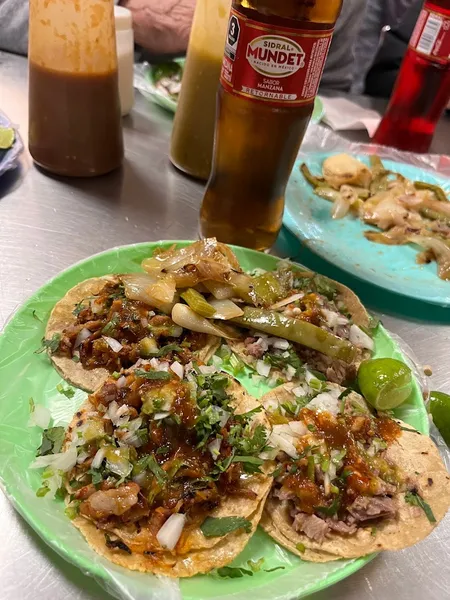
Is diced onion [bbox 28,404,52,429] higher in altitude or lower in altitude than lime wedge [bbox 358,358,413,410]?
lower

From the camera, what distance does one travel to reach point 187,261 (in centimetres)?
164

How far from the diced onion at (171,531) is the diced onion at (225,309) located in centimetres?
64

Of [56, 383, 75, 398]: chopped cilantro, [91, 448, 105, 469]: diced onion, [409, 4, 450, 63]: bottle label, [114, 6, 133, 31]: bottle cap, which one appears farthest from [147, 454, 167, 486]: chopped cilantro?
[409, 4, 450, 63]: bottle label

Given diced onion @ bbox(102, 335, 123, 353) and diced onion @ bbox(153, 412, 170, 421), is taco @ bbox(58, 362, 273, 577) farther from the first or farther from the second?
diced onion @ bbox(102, 335, 123, 353)

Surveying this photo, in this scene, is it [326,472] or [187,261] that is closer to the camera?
[326,472]

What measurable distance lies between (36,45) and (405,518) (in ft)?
6.31

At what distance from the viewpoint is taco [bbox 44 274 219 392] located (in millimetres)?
1433

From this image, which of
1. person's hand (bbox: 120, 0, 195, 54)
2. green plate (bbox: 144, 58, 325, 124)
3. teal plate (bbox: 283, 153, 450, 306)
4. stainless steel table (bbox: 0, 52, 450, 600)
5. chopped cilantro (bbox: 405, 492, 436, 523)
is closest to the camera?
stainless steel table (bbox: 0, 52, 450, 600)

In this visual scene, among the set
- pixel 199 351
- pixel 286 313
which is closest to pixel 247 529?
pixel 199 351

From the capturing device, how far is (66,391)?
1355mm

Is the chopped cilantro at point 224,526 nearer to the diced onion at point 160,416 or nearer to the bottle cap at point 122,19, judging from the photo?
the diced onion at point 160,416

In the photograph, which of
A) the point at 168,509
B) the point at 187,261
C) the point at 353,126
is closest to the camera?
the point at 168,509

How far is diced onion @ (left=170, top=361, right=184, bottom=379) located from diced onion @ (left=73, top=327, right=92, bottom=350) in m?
0.30

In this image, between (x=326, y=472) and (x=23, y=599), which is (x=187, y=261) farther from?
(x=23, y=599)
